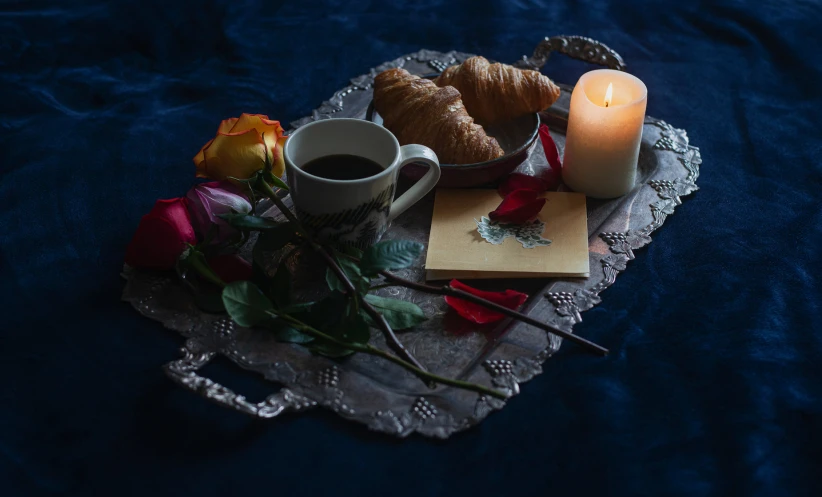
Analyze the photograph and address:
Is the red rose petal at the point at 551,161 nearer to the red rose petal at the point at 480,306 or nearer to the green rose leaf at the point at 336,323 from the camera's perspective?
the red rose petal at the point at 480,306

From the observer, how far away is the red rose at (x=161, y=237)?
763 millimetres

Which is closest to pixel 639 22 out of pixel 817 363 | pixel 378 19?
pixel 378 19

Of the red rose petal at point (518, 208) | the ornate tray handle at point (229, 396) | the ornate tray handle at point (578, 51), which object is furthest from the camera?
the ornate tray handle at point (578, 51)

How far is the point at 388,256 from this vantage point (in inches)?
27.3

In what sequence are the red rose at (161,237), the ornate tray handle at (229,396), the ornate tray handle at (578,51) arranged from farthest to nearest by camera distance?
the ornate tray handle at (578,51) → the red rose at (161,237) → the ornate tray handle at (229,396)

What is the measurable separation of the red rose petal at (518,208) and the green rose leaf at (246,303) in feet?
0.99

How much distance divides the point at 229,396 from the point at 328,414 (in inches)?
3.6

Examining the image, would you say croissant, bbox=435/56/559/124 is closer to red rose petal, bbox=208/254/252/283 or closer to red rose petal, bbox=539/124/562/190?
red rose petal, bbox=539/124/562/190

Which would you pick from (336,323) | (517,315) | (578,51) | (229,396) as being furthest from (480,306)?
(578,51)

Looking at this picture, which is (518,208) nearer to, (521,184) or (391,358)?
(521,184)

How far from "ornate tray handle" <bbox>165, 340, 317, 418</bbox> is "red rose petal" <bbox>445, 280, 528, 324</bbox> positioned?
17 centimetres

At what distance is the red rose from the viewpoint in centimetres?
76

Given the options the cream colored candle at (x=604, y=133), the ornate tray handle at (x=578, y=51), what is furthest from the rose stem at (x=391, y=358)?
the ornate tray handle at (x=578, y=51)

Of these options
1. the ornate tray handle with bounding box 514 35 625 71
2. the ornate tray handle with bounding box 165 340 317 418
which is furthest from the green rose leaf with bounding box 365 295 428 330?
the ornate tray handle with bounding box 514 35 625 71
